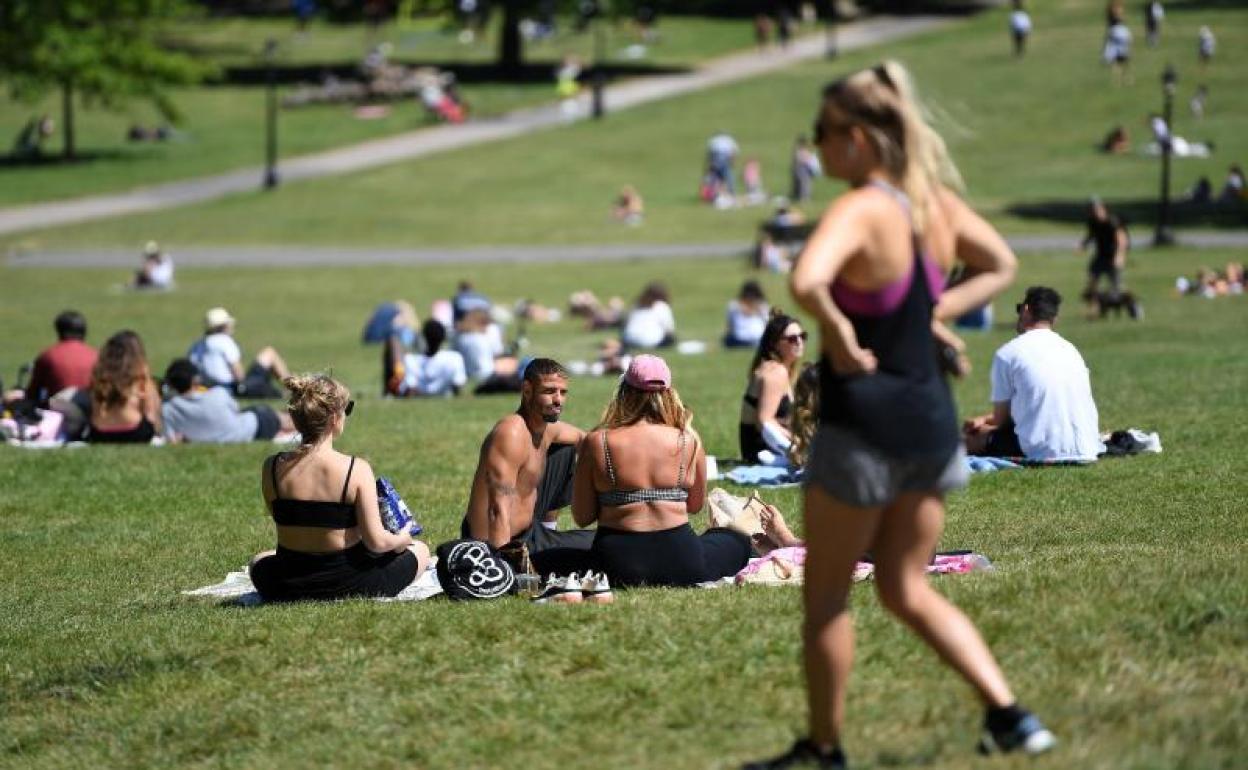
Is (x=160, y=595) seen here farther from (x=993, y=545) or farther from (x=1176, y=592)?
(x=1176, y=592)

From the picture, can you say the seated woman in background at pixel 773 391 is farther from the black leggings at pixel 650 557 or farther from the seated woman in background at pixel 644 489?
the black leggings at pixel 650 557

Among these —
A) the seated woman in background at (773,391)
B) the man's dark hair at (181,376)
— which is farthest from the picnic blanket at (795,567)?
the man's dark hair at (181,376)

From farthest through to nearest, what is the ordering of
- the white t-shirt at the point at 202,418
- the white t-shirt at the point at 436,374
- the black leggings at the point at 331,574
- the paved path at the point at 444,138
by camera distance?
the paved path at the point at 444,138
the white t-shirt at the point at 436,374
the white t-shirt at the point at 202,418
the black leggings at the point at 331,574

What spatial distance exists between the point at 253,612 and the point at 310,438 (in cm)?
86

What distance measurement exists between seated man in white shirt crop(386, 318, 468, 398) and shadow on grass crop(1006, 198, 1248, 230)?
22868mm

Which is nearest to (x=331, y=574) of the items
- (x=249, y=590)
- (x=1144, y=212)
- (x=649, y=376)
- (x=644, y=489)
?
(x=249, y=590)

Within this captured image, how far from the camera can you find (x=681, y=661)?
7496 millimetres

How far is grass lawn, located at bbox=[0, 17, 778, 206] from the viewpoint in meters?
54.4

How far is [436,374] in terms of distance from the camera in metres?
20.9

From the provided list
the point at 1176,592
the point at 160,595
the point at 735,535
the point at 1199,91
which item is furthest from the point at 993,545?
the point at 1199,91

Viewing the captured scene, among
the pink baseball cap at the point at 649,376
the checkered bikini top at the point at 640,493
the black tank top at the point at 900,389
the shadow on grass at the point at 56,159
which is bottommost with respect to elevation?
the shadow on grass at the point at 56,159

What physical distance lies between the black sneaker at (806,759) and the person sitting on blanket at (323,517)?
12.6 feet

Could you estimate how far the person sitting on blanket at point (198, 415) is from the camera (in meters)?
16.5

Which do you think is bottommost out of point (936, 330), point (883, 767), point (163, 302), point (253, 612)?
point (163, 302)
